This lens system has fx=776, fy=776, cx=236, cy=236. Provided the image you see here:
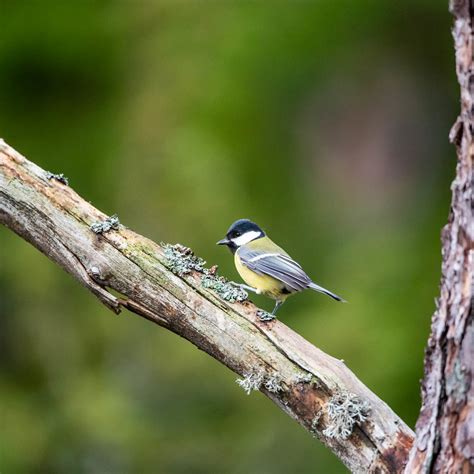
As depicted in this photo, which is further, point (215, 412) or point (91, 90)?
point (91, 90)

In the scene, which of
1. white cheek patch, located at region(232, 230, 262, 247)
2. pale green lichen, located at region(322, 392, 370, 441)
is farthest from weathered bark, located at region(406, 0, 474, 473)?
white cheek patch, located at region(232, 230, 262, 247)

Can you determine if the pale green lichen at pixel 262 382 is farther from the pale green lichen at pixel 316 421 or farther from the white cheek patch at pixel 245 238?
the white cheek patch at pixel 245 238

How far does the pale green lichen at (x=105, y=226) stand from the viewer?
229 cm

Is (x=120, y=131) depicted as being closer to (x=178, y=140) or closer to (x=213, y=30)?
(x=178, y=140)

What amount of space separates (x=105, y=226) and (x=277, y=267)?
2.74 feet

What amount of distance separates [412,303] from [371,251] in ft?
1.63

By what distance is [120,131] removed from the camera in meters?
5.44

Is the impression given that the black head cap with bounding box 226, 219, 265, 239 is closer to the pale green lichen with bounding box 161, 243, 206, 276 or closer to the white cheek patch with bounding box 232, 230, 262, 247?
the white cheek patch with bounding box 232, 230, 262, 247

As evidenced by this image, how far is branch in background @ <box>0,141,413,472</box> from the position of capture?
2.12 meters

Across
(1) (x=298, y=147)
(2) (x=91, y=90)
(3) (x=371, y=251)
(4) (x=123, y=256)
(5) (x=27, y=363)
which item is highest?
(1) (x=298, y=147)

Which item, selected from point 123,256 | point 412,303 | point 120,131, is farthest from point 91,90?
point 123,256

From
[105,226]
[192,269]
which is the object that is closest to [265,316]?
[192,269]

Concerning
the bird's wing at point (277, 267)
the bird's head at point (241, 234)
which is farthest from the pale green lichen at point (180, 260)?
the bird's head at point (241, 234)

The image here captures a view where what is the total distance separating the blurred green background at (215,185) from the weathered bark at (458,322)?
9.70 feet
